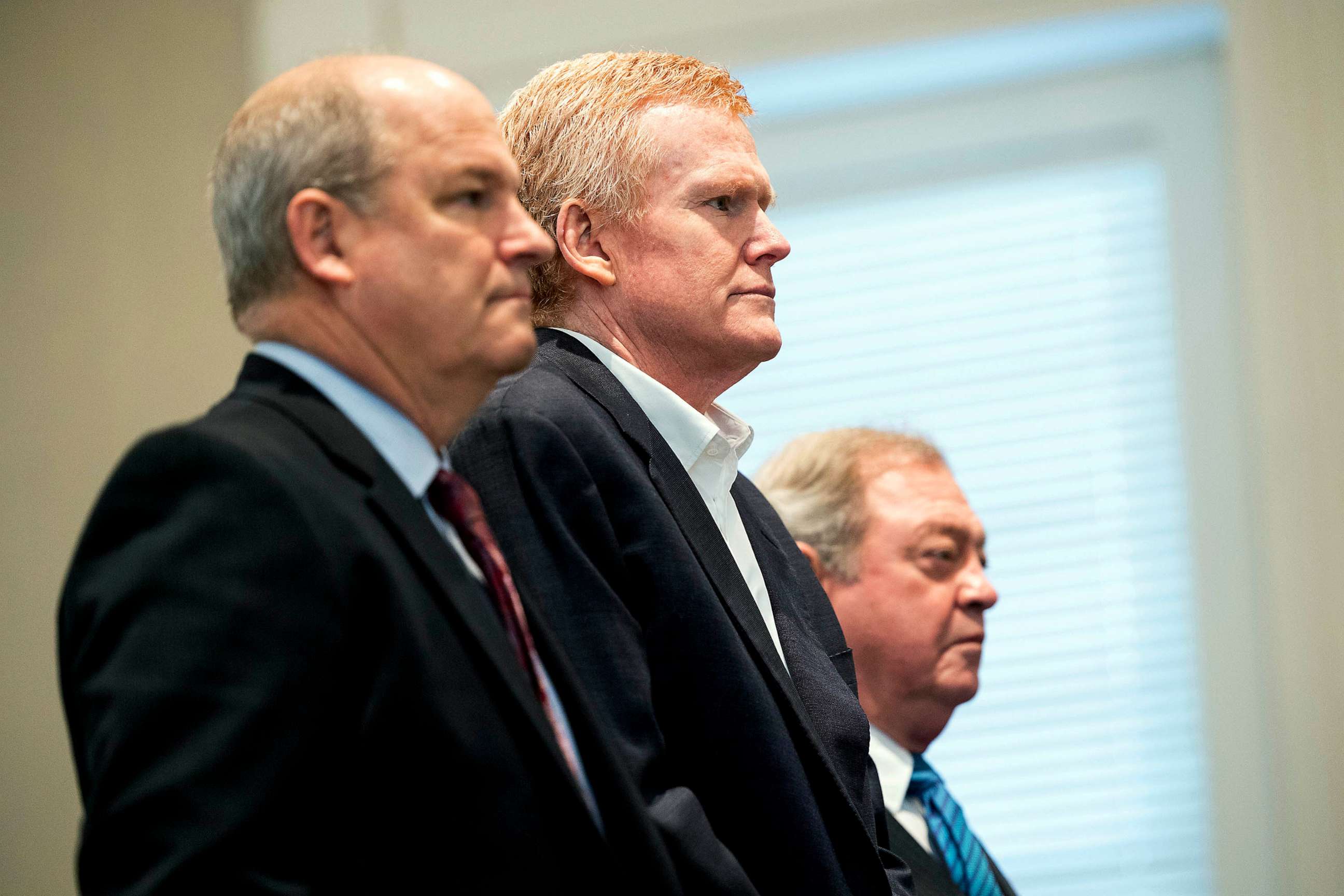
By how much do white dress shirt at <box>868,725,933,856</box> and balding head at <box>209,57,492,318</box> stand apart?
1391 mm

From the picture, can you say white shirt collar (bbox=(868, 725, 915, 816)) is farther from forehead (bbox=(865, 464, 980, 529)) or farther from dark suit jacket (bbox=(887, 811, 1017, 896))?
forehead (bbox=(865, 464, 980, 529))

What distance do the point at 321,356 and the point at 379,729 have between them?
343mm

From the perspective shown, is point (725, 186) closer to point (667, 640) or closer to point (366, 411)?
point (667, 640)

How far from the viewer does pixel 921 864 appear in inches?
86.1

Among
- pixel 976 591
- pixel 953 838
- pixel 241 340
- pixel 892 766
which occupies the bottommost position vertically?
pixel 953 838

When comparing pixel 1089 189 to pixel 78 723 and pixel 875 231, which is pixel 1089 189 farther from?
pixel 78 723

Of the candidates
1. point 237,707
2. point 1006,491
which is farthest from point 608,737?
point 1006,491

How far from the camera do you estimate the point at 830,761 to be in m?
1.55

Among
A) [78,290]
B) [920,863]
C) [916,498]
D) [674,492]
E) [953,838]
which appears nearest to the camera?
[674,492]

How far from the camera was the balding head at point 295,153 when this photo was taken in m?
1.23

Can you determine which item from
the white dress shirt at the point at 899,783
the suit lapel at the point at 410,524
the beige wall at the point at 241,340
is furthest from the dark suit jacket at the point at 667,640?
the beige wall at the point at 241,340

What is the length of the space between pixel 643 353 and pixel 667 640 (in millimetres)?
436

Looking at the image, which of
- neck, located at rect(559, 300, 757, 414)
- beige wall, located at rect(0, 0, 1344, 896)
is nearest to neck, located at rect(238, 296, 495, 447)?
neck, located at rect(559, 300, 757, 414)

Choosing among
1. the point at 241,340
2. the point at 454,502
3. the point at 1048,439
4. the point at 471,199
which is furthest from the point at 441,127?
the point at 1048,439
